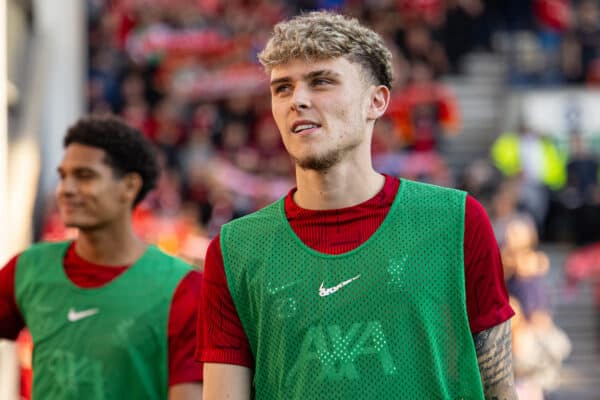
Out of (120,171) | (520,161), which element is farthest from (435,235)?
(520,161)

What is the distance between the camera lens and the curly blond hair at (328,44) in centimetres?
320

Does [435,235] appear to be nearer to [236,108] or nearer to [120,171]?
[120,171]

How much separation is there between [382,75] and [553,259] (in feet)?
43.0

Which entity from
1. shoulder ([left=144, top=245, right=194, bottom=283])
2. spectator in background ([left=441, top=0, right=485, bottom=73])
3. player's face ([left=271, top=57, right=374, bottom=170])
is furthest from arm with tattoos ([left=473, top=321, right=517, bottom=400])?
spectator in background ([left=441, top=0, right=485, bottom=73])

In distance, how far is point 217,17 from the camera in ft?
59.7

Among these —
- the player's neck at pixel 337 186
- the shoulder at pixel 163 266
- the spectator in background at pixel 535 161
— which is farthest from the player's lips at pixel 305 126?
the spectator in background at pixel 535 161

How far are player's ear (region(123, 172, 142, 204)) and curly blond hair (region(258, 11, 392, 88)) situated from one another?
1678 mm

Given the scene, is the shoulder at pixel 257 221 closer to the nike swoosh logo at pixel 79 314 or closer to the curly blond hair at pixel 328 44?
the curly blond hair at pixel 328 44

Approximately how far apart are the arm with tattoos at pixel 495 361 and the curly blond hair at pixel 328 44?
0.79 metres

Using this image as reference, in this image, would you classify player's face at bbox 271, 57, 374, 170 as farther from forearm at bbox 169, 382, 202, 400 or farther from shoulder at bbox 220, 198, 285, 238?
forearm at bbox 169, 382, 202, 400

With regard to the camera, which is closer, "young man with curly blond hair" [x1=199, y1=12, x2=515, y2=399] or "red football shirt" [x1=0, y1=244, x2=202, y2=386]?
"young man with curly blond hair" [x1=199, y1=12, x2=515, y2=399]

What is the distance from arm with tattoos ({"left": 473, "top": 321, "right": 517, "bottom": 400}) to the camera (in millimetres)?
3166

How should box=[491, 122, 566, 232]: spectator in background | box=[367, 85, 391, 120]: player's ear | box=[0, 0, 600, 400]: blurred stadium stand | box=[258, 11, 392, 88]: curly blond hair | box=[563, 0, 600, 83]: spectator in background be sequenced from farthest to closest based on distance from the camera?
1. box=[563, 0, 600, 83]: spectator in background
2. box=[491, 122, 566, 232]: spectator in background
3. box=[0, 0, 600, 400]: blurred stadium stand
4. box=[367, 85, 391, 120]: player's ear
5. box=[258, 11, 392, 88]: curly blond hair

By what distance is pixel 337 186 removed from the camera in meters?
3.24
